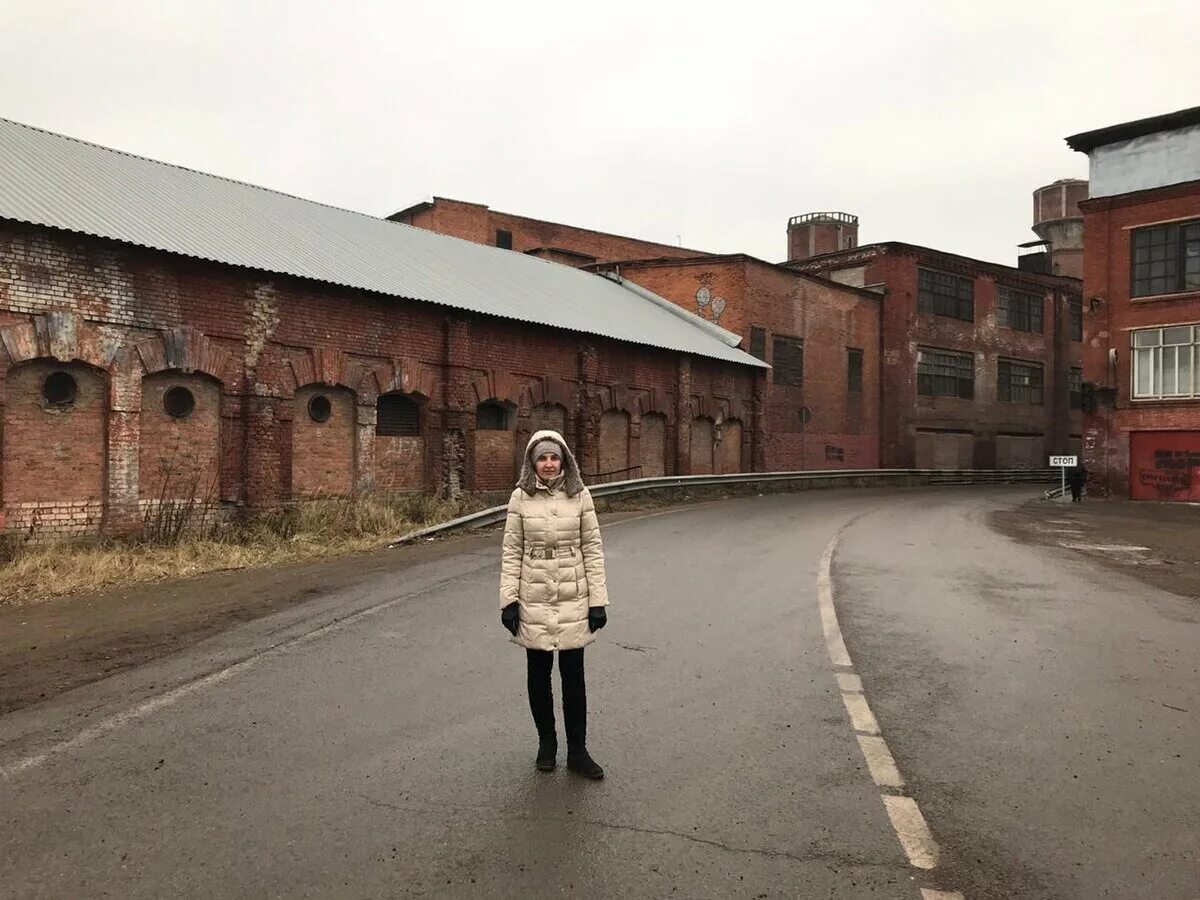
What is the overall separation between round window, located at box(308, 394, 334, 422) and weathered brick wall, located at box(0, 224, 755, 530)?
108 millimetres

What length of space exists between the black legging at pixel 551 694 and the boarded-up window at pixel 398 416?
48.5 feet

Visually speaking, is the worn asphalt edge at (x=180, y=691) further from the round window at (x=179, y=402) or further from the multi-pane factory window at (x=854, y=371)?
the multi-pane factory window at (x=854, y=371)

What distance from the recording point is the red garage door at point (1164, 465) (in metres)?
25.0

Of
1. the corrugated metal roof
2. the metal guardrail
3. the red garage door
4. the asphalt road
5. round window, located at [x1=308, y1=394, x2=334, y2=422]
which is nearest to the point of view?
the asphalt road

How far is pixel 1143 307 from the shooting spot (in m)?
26.1

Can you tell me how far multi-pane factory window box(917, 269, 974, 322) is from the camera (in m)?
37.9

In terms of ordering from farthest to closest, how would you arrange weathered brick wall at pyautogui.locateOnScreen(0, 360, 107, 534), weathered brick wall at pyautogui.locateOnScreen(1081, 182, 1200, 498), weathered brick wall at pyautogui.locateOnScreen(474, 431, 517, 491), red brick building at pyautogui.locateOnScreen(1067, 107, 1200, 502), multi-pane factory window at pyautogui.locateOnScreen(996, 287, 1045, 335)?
1. multi-pane factory window at pyautogui.locateOnScreen(996, 287, 1045, 335)
2. weathered brick wall at pyautogui.locateOnScreen(1081, 182, 1200, 498)
3. red brick building at pyautogui.locateOnScreen(1067, 107, 1200, 502)
4. weathered brick wall at pyautogui.locateOnScreen(474, 431, 517, 491)
5. weathered brick wall at pyautogui.locateOnScreen(0, 360, 107, 534)

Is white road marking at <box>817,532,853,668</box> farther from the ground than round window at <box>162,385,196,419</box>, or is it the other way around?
round window at <box>162,385,196,419</box>

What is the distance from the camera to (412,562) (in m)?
12.1

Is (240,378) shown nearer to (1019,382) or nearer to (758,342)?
(758,342)

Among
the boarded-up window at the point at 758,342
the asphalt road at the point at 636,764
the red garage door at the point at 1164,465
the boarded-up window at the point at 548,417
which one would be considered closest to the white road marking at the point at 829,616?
the asphalt road at the point at 636,764

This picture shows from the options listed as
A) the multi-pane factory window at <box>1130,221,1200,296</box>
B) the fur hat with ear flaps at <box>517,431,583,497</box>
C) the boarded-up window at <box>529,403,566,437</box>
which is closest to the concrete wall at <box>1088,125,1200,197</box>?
the multi-pane factory window at <box>1130,221,1200,296</box>

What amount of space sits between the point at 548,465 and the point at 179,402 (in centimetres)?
1276

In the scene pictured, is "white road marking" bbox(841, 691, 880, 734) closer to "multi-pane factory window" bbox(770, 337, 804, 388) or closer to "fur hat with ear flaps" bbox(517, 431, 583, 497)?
"fur hat with ear flaps" bbox(517, 431, 583, 497)
